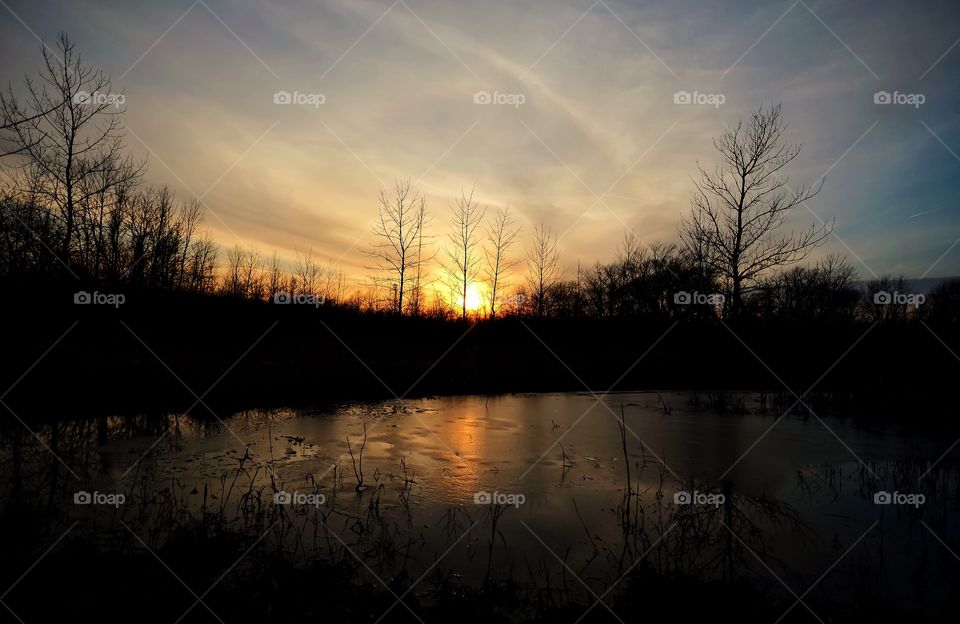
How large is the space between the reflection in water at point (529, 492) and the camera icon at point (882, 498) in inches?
5.3

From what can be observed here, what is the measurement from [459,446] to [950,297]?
199ft

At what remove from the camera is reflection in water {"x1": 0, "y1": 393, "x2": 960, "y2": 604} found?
4207mm

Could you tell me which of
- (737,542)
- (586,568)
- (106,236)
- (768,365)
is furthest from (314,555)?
(106,236)

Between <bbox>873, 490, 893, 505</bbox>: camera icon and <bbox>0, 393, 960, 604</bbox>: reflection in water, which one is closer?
<bbox>0, 393, 960, 604</bbox>: reflection in water

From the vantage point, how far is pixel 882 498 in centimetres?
592

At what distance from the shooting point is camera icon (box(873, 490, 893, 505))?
580 cm

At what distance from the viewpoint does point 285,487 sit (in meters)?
5.69

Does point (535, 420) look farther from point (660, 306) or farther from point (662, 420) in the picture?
point (660, 306)

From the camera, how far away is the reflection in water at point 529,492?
4207mm

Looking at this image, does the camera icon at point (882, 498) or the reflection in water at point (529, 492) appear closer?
the reflection in water at point (529, 492)

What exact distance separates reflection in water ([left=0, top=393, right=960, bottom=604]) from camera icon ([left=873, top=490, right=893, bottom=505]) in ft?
0.44

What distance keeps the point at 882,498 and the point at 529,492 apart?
4.32m

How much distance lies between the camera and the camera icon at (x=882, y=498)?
5.80 metres

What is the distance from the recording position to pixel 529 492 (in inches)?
235
